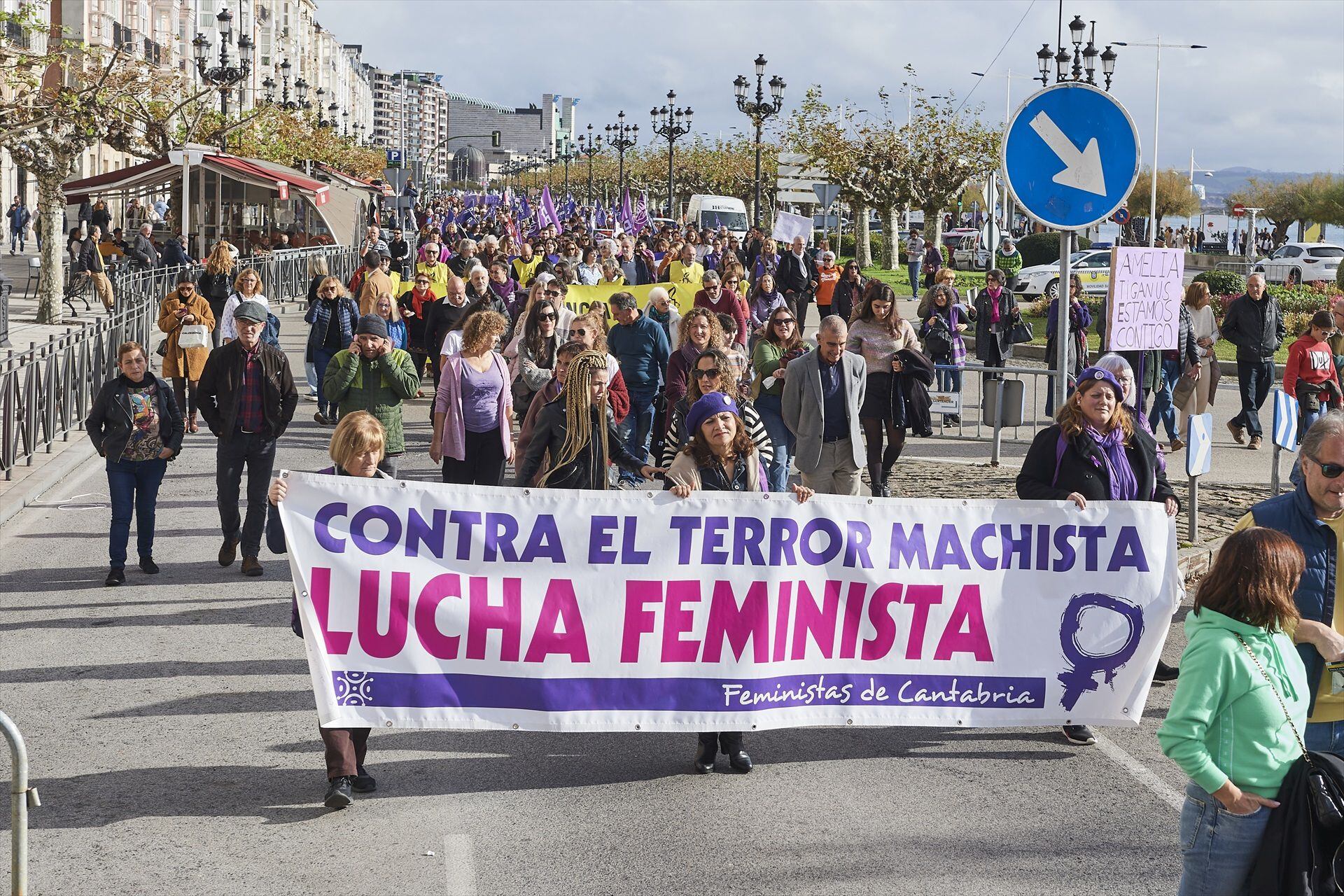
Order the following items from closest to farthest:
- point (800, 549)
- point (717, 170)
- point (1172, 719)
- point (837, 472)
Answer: point (1172, 719) → point (800, 549) → point (837, 472) → point (717, 170)

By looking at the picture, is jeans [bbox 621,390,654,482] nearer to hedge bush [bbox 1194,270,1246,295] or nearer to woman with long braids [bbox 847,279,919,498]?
woman with long braids [bbox 847,279,919,498]

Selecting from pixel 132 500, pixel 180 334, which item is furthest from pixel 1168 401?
pixel 132 500

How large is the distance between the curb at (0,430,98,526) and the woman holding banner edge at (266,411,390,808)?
631cm

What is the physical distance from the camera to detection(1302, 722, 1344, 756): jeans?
15.6 feet

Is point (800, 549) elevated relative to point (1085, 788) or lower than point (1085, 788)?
elevated

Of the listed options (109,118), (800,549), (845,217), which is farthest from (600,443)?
(845,217)

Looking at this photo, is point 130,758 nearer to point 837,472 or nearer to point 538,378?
point 837,472

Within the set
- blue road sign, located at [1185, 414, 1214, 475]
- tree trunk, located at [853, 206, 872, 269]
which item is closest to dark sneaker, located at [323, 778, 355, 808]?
blue road sign, located at [1185, 414, 1214, 475]

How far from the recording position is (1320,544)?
16.4ft

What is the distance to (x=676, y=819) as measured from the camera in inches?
244

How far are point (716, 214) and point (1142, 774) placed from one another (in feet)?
165

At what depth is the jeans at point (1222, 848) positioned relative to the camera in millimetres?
4109

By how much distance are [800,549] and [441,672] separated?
1.53m

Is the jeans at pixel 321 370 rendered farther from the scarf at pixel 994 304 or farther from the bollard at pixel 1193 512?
the bollard at pixel 1193 512
